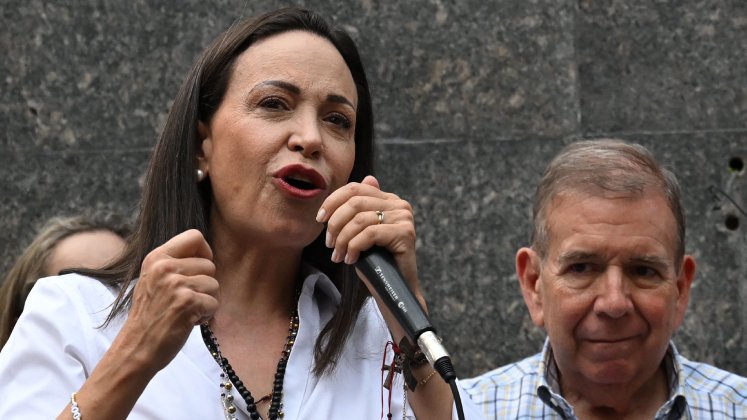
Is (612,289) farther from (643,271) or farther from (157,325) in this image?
(157,325)

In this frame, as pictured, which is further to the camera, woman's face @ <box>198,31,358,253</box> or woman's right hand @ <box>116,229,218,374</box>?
woman's face @ <box>198,31,358,253</box>

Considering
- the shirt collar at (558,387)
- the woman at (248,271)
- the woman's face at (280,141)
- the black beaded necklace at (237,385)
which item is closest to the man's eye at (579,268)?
the shirt collar at (558,387)

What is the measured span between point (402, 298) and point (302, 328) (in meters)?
0.65

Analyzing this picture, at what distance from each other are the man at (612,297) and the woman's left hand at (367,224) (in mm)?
1127

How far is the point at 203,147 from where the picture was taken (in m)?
3.15

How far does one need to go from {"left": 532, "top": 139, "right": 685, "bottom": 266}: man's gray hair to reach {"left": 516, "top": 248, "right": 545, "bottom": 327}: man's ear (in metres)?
0.03

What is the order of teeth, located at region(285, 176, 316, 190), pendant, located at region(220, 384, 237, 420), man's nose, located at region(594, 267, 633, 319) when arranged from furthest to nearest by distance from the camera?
man's nose, located at region(594, 267, 633, 319)
teeth, located at region(285, 176, 316, 190)
pendant, located at region(220, 384, 237, 420)

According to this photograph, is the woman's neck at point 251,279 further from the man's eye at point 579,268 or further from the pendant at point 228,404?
the man's eye at point 579,268

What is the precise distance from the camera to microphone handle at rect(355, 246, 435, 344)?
7.92 ft

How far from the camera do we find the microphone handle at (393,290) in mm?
2414

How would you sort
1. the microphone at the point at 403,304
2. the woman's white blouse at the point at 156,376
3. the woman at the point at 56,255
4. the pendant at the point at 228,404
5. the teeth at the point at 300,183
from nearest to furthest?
the microphone at the point at 403,304 < the woman's white blouse at the point at 156,376 < the pendant at the point at 228,404 < the teeth at the point at 300,183 < the woman at the point at 56,255

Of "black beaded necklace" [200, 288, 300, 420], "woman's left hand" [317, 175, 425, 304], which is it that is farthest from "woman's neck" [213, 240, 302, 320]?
"woman's left hand" [317, 175, 425, 304]

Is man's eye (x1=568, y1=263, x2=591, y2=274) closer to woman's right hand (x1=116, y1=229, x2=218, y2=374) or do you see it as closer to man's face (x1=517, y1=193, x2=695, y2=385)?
man's face (x1=517, y1=193, x2=695, y2=385)

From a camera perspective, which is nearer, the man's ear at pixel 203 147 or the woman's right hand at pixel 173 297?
the woman's right hand at pixel 173 297
